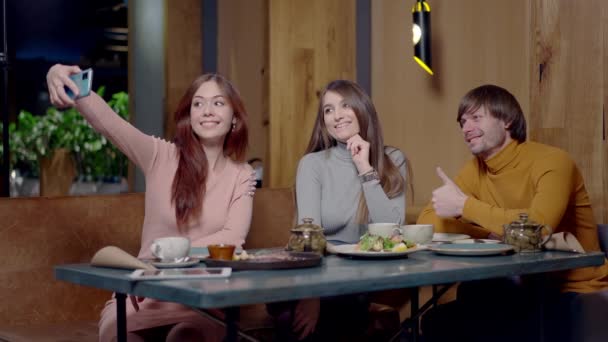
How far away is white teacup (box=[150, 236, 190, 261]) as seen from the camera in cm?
224

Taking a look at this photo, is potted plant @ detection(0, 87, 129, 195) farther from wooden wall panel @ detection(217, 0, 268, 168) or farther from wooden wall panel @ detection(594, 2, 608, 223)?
wooden wall panel @ detection(594, 2, 608, 223)

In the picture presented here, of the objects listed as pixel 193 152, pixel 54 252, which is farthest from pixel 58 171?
pixel 193 152

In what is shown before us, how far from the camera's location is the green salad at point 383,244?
2418 millimetres

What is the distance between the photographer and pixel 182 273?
2.02m

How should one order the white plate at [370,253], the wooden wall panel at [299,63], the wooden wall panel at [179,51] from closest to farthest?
the white plate at [370,253], the wooden wall panel at [299,63], the wooden wall panel at [179,51]

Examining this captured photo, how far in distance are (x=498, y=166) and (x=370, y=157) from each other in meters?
0.47

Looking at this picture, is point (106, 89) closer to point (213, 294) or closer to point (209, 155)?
point (209, 155)

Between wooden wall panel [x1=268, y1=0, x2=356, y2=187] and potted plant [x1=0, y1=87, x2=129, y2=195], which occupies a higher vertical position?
wooden wall panel [x1=268, y1=0, x2=356, y2=187]

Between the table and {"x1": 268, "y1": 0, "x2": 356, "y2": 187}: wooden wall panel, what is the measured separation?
8.61 ft

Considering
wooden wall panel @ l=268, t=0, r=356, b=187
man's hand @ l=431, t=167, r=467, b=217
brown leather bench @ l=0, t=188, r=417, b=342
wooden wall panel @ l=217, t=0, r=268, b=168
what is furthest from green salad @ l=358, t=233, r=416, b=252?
wooden wall panel @ l=217, t=0, r=268, b=168

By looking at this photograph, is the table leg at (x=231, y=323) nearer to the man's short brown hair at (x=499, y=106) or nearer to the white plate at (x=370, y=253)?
the white plate at (x=370, y=253)

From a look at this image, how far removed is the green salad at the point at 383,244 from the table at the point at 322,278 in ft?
0.12

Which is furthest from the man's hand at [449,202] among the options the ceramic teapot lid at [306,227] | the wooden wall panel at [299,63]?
the wooden wall panel at [299,63]

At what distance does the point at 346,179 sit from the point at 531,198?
0.66 meters
